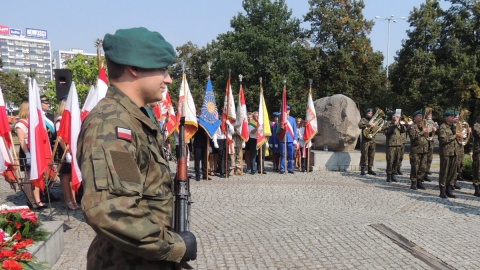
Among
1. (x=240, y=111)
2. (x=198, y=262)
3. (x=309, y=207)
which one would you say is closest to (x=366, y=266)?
(x=198, y=262)

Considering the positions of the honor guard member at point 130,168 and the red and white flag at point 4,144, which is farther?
the red and white flag at point 4,144

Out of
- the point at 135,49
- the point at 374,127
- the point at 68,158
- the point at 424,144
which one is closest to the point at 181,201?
the point at 135,49

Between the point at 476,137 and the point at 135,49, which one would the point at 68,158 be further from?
the point at 476,137

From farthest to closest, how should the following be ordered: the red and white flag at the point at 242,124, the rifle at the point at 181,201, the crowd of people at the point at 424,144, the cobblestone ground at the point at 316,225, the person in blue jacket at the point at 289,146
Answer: the person in blue jacket at the point at 289,146 < the red and white flag at the point at 242,124 < the crowd of people at the point at 424,144 < the cobblestone ground at the point at 316,225 < the rifle at the point at 181,201

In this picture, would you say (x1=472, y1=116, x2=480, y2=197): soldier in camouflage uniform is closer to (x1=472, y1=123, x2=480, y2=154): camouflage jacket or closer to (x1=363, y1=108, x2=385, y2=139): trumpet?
(x1=472, y1=123, x2=480, y2=154): camouflage jacket

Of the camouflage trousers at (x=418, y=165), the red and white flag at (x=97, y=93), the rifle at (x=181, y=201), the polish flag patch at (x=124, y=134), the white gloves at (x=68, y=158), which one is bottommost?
the camouflage trousers at (x=418, y=165)

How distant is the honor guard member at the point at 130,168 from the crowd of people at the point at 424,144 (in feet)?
27.1

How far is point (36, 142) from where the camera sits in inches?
225

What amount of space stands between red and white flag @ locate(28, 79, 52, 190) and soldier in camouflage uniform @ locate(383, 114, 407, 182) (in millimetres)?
8228

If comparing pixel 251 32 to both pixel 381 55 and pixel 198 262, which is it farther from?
pixel 198 262

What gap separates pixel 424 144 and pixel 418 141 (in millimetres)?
160

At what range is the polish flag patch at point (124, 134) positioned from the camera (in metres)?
1.46

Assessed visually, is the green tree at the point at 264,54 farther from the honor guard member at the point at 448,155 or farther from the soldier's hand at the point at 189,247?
the soldier's hand at the point at 189,247

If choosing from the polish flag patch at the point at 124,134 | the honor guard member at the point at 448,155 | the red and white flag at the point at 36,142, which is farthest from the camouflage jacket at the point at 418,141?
the polish flag patch at the point at 124,134
